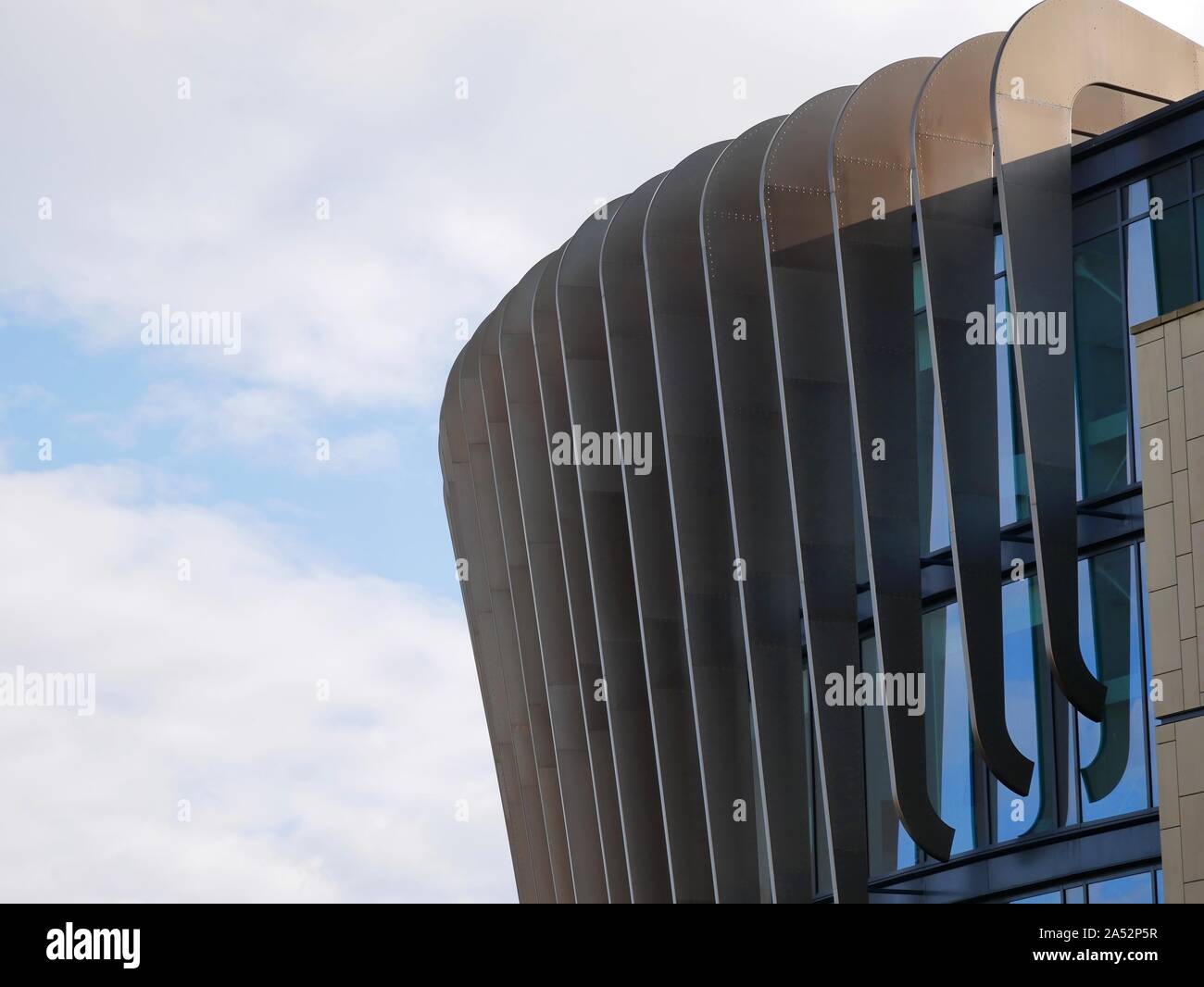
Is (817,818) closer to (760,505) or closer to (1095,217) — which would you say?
(760,505)

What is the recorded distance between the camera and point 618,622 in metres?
26.7

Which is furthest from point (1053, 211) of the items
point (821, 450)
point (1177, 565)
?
point (1177, 565)

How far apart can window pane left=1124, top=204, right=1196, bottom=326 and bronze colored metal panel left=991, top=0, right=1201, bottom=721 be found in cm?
98

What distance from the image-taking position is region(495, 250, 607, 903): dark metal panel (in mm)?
28359

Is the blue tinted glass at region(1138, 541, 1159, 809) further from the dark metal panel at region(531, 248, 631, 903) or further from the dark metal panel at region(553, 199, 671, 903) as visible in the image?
the dark metal panel at region(531, 248, 631, 903)

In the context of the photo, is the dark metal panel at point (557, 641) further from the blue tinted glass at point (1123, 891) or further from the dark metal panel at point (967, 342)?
the blue tinted glass at point (1123, 891)

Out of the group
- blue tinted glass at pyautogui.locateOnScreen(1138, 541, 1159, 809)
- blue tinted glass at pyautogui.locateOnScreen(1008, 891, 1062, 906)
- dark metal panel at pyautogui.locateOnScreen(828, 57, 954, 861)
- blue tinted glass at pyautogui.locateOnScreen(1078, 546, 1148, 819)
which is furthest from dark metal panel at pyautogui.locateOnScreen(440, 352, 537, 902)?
blue tinted glass at pyautogui.locateOnScreen(1138, 541, 1159, 809)

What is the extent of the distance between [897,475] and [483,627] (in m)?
12.5

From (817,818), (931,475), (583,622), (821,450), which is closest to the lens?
(821,450)

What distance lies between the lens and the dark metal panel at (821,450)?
21516 millimetres

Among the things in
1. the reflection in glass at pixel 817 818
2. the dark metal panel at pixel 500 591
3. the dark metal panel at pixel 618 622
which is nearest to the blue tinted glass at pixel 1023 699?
the reflection in glass at pixel 817 818

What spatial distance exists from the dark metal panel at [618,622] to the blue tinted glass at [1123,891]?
26.6 ft
